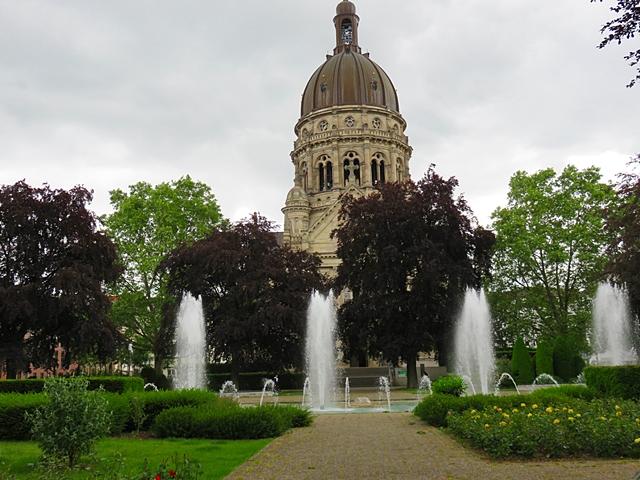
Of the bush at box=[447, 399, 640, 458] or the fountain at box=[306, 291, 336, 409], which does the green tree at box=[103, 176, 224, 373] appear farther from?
the bush at box=[447, 399, 640, 458]

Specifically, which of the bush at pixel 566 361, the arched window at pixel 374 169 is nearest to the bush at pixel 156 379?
the bush at pixel 566 361

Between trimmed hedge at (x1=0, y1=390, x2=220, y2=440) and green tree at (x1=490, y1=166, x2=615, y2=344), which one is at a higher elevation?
green tree at (x1=490, y1=166, x2=615, y2=344)

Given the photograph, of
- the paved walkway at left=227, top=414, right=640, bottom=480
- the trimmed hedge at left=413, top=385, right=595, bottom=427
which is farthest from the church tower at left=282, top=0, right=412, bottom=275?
the paved walkway at left=227, top=414, right=640, bottom=480

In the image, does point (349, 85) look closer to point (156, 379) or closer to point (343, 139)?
point (343, 139)

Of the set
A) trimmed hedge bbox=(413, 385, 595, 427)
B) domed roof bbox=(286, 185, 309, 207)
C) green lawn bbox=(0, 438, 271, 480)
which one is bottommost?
green lawn bbox=(0, 438, 271, 480)

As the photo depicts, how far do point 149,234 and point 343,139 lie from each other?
31566 mm

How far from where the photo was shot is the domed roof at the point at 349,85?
255 ft

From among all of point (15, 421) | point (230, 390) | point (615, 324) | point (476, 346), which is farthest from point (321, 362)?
point (615, 324)

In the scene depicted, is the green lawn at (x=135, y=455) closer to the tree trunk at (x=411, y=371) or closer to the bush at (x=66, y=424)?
the bush at (x=66, y=424)

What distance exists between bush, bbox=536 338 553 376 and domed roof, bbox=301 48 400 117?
45.4 meters

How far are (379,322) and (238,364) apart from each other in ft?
31.7

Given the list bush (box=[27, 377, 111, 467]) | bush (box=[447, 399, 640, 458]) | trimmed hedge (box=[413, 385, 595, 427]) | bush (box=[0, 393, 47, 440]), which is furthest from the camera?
trimmed hedge (box=[413, 385, 595, 427])

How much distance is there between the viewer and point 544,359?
3878cm

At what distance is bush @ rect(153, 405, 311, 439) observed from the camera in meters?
15.1
